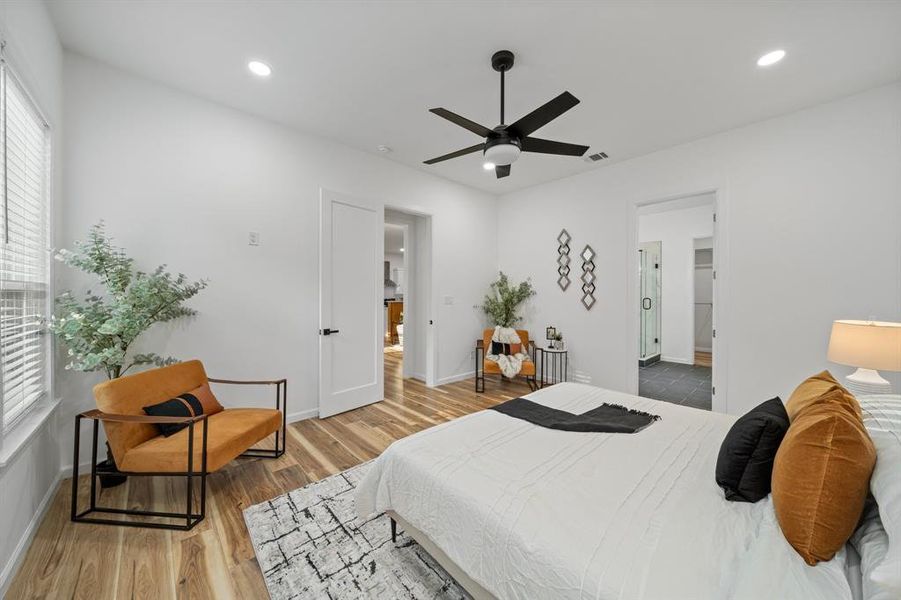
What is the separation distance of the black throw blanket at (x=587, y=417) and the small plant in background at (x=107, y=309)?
243 centimetres

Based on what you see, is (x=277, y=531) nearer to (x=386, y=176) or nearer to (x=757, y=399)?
(x=386, y=176)

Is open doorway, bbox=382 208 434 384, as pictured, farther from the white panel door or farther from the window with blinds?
the window with blinds

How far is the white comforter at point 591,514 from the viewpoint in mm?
916

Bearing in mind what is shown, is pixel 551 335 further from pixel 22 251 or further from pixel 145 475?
pixel 22 251

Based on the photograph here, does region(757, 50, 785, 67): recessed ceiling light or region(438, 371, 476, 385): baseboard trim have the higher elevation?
region(757, 50, 785, 67): recessed ceiling light

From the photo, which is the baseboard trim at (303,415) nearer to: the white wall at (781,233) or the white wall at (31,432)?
the white wall at (31,432)

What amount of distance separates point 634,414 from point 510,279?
11.4 ft

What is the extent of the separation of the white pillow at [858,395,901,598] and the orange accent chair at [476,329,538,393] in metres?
3.18

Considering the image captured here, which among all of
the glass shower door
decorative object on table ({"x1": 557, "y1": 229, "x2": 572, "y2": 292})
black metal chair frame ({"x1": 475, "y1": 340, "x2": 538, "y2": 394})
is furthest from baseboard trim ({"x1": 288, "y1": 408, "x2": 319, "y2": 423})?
the glass shower door

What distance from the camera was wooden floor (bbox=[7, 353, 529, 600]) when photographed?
5.06 feet

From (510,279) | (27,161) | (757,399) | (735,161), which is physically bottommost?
(757,399)

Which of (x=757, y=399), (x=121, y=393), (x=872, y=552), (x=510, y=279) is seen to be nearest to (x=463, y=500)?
(x=872, y=552)

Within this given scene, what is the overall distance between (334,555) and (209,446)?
99 centimetres

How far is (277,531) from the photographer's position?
6.22 feet
